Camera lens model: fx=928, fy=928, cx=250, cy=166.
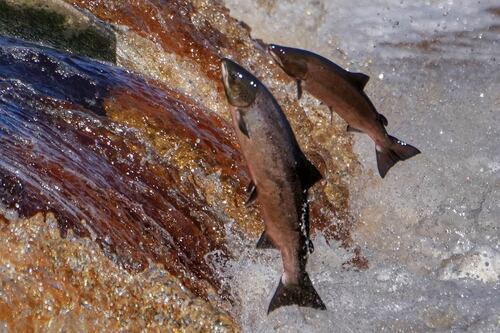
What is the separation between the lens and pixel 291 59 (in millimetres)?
3148

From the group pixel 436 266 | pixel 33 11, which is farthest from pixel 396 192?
pixel 33 11

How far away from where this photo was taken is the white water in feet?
10.3

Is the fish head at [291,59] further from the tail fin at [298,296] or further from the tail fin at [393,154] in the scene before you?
the tail fin at [298,296]

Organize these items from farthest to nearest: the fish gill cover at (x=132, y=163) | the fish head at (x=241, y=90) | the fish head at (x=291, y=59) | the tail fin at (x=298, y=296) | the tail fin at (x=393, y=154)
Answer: the tail fin at (x=393, y=154) < the fish head at (x=291, y=59) < the tail fin at (x=298, y=296) < the fish gill cover at (x=132, y=163) < the fish head at (x=241, y=90)

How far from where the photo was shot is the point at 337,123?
4.09m

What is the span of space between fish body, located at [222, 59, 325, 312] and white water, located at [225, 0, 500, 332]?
0.37 m

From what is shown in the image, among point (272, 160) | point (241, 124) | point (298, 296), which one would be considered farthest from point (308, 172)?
point (298, 296)

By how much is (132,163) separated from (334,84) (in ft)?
2.44

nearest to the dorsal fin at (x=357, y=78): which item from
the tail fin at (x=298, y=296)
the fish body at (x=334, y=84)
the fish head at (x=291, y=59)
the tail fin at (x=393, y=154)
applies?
the fish body at (x=334, y=84)

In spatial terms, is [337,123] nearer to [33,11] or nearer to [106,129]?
[106,129]

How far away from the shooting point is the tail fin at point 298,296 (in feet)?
9.21

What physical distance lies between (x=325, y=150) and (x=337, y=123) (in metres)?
0.15

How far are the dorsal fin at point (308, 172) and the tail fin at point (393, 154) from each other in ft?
2.95

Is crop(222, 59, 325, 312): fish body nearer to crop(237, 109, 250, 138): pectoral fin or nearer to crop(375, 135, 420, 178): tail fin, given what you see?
crop(237, 109, 250, 138): pectoral fin
